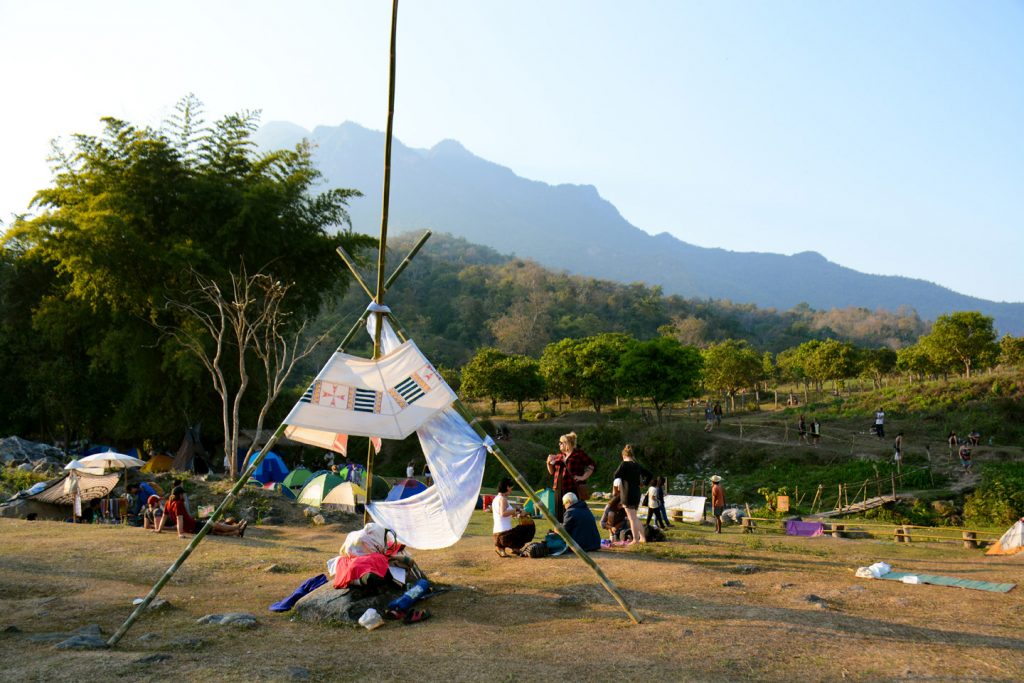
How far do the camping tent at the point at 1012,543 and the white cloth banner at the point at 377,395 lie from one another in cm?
979

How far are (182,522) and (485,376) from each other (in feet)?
98.5

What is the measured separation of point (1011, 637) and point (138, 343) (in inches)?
1105

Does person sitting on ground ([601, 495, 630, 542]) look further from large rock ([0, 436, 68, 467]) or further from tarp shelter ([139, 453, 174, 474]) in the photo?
tarp shelter ([139, 453, 174, 474])

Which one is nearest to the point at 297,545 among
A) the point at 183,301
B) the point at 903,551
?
the point at 903,551

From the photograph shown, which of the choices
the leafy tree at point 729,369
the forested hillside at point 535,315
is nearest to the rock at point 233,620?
the leafy tree at point 729,369

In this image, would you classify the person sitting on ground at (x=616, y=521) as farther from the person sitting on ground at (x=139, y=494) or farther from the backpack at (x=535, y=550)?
the person sitting on ground at (x=139, y=494)

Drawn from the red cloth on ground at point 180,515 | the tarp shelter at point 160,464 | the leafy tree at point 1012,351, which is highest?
the leafy tree at point 1012,351

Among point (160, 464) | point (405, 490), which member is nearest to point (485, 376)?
point (160, 464)

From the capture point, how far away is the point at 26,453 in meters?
25.1

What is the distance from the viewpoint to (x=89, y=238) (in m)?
24.2

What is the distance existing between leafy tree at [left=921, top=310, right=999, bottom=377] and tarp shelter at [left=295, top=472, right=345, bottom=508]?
127 feet

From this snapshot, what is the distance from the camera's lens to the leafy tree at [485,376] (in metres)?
42.4

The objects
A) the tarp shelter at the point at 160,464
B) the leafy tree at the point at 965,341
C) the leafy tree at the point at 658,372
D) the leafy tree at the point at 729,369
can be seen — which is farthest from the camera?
the leafy tree at the point at 729,369

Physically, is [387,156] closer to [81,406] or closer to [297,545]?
[297,545]
